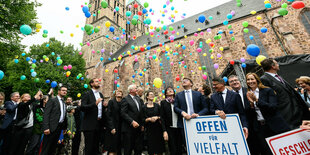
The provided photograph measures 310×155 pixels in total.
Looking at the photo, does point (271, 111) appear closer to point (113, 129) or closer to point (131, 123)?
point (131, 123)

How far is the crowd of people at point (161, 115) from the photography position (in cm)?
215

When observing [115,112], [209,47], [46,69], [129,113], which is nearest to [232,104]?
[129,113]

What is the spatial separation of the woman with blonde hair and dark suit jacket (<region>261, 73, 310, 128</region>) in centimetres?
7

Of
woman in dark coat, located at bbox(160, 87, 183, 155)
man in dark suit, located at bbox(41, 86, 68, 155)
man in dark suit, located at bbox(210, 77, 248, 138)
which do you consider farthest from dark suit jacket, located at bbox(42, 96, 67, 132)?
man in dark suit, located at bbox(210, 77, 248, 138)

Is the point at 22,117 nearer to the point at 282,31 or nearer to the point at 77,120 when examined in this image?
the point at 77,120

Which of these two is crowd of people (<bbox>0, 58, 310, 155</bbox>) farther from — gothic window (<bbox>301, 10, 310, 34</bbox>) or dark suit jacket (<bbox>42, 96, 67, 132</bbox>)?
gothic window (<bbox>301, 10, 310, 34</bbox>)

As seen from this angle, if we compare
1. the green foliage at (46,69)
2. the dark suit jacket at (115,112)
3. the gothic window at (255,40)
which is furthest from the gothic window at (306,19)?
the green foliage at (46,69)

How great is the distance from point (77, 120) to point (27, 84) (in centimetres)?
1132

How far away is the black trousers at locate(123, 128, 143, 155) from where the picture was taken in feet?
9.53

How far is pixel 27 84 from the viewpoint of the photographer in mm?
11812

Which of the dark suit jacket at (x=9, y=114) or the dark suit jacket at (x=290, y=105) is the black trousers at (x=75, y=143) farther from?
the dark suit jacket at (x=290, y=105)

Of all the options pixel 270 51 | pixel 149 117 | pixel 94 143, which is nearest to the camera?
pixel 94 143

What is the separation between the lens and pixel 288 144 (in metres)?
1.38

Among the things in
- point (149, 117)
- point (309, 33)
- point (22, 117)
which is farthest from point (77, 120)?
point (309, 33)
